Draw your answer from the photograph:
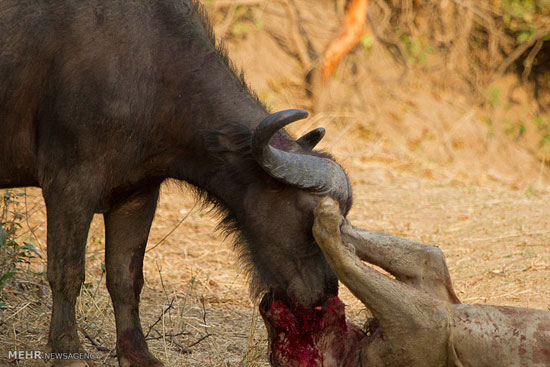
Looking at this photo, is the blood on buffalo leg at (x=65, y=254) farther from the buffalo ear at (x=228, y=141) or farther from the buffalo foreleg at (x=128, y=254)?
the buffalo ear at (x=228, y=141)

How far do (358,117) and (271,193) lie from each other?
26.0ft

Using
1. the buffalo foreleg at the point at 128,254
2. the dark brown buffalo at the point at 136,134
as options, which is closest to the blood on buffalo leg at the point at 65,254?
the dark brown buffalo at the point at 136,134

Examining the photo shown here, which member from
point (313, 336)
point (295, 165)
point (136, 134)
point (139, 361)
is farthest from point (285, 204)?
point (139, 361)

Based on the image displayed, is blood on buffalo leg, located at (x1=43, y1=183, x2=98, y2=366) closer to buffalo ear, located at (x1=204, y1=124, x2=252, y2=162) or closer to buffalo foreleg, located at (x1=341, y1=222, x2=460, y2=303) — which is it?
buffalo ear, located at (x1=204, y1=124, x2=252, y2=162)

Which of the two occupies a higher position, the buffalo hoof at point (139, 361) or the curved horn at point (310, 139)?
the curved horn at point (310, 139)

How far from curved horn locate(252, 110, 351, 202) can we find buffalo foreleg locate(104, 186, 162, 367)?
3.66ft

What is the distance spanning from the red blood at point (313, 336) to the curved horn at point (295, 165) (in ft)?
1.76

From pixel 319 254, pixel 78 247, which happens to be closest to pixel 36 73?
pixel 78 247

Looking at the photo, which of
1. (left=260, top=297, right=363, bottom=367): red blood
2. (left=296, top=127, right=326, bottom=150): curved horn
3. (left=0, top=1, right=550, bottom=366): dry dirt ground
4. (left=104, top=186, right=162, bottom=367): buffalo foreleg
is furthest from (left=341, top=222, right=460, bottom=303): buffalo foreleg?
(left=104, top=186, right=162, bottom=367): buffalo foreleg

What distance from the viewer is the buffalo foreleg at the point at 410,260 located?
12.4 feet

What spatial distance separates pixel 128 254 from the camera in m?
4.61

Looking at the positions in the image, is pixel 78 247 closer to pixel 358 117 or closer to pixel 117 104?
pixel 117 104

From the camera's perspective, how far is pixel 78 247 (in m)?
4.11

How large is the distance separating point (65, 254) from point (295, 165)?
51.1 inches
